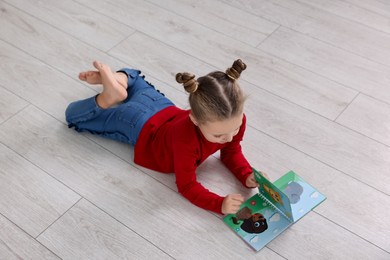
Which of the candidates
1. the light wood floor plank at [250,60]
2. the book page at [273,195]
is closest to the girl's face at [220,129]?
the book page at [273,195]

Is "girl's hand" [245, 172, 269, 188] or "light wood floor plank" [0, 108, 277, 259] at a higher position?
"girl's hand" [245, 172, 269, 188]

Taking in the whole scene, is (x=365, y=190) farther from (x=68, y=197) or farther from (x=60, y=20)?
(x=60, y=20)

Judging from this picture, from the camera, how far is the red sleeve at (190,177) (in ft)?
3.94

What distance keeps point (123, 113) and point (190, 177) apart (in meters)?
0.28

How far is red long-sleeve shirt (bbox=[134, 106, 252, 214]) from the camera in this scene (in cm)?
121

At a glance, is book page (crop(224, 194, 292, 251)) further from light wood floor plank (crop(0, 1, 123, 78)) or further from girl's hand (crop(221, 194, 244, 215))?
light wood floor plank (crop(0, 1, 123, 78))

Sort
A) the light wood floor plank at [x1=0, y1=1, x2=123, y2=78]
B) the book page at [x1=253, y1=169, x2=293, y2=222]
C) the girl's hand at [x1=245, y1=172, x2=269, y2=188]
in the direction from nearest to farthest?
the book page at [x1=253, y1=169, x2=293, y2=222], the girl's hand at [x1=245, y1=172, x2=269, y2=188], the light wood floor plank at [x1=0, y1=1, x2=123, y2=78]

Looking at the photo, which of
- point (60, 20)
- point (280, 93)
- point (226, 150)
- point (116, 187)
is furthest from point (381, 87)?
point (60, 20)

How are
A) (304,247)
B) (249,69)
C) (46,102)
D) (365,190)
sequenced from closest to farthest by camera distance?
(304,247), (365,190), (46,102), (249,69)

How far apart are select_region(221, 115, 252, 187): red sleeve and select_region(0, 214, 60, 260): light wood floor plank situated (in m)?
0.51

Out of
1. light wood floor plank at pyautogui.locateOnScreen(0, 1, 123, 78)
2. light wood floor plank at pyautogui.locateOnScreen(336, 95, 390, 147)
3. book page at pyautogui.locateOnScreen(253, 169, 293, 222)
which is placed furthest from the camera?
light wood floor plank at pyautogui.locateOnScreen(0, 1, 123, 78)

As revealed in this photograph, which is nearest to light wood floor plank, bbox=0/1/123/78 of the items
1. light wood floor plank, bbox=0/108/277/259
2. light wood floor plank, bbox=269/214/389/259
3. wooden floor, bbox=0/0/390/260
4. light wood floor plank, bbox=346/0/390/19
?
wooden floor, bbox=0/0/390/260

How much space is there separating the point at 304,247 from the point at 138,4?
116cm

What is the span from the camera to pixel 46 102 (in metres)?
1.54
